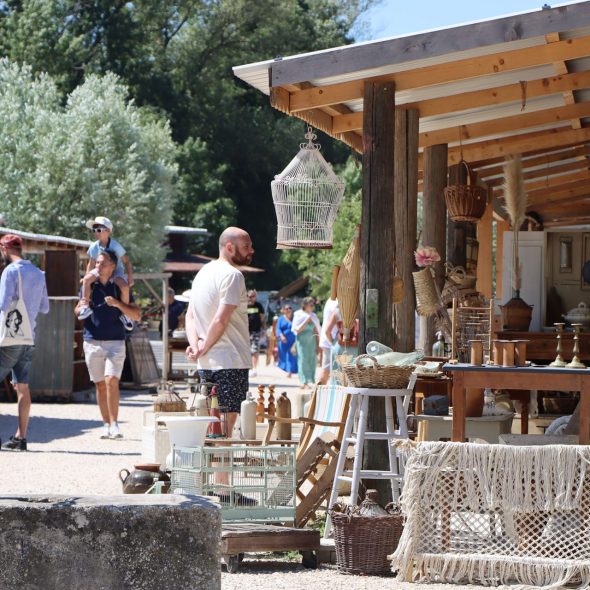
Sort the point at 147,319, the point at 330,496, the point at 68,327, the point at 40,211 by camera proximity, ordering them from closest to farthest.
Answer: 1. the point at 330,496
2. the point at 68,327
3. the point at 147,319
4. the point at 40,211

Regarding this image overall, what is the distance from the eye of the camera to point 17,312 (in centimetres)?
1142

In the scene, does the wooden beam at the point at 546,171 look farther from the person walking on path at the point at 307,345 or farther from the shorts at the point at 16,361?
the shorts at the point at 16,361

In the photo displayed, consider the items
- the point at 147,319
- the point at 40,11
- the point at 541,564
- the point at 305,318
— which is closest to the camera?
the point at 541,564

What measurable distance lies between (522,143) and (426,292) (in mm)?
2497

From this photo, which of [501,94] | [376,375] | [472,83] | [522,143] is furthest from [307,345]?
[376,375]

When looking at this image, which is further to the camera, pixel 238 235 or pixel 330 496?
pixel 238 235

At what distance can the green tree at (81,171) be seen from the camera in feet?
118

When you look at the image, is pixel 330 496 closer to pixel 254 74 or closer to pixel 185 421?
pixel 185 421

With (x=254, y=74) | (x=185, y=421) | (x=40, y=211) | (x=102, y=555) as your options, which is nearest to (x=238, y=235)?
(x=254, y=74)

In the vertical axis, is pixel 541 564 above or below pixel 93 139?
below

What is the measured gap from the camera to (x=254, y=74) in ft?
26.5

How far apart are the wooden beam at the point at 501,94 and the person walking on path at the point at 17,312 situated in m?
3.88

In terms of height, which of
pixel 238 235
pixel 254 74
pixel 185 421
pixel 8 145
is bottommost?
pixel 185 421

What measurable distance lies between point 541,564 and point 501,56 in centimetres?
322
